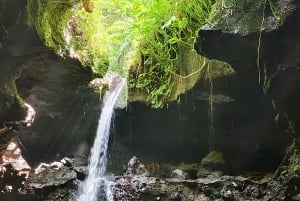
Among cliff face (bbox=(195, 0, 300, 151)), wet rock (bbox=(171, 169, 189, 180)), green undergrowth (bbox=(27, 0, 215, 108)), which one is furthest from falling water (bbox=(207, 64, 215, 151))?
cliff face (bbox=(195, 0, 300, 151))

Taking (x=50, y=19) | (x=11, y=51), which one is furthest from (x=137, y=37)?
(x=11, y=51)

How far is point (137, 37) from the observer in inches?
197

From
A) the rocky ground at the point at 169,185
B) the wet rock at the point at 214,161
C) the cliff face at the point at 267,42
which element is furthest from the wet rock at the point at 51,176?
the cliff face at the point at 267,42

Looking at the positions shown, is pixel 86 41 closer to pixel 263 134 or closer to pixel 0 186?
pixel 0 186

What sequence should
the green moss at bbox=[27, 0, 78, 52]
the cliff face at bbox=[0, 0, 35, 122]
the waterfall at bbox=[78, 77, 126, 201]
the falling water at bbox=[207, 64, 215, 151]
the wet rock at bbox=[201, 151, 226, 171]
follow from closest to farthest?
the cliff face at bbox=[0, 0, 35, 122], the green moss at bbox=[27, 0, 78, 52], the falling water at bbox=[207, 64, 215, 151], the wet rock at bbox=[201, 151, 226, 171], the waterfall at bbox=[78, 77, 126, 201]

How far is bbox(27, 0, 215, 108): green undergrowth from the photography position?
414 centimetres

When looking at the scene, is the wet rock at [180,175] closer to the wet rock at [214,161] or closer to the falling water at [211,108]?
the wet rock at [214,161]

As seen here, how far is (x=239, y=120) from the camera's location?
5.01 m

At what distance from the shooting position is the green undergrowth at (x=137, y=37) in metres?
4.14

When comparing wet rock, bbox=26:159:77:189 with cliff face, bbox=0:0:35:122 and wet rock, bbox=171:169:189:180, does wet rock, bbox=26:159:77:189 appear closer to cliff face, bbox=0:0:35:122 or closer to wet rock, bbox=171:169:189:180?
cliff face, bbox=0:0:35:122

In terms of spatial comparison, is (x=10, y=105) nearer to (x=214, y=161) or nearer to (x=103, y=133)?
(x=103, y=133)

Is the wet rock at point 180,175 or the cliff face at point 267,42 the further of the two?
the wet rock at point 180,175

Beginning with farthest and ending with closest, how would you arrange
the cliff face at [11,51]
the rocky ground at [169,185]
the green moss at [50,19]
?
1. the green moss at [50,19]
2. the cliff face at [11,51]
3. the rocky ground at [169,185]

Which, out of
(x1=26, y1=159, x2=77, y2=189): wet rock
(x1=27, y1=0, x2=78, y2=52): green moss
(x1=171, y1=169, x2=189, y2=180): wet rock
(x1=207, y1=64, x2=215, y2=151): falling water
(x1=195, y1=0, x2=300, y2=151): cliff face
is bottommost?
(x1=171, y1=169, x2=189, y2=180): wet rock
